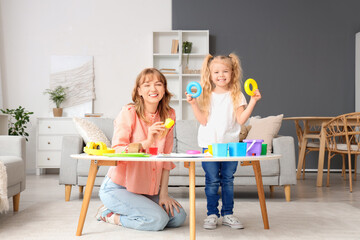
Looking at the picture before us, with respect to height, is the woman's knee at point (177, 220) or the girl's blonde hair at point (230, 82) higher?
the girl's blonde hair at point (230, 82)

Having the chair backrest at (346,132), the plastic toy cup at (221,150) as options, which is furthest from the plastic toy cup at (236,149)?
the chair backrest at (346,132)

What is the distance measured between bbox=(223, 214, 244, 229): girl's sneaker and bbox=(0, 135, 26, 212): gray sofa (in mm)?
1486

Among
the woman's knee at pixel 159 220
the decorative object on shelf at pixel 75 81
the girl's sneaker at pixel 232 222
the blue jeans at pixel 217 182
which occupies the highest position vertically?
→ the decorative object on shelf at pixel 75 81

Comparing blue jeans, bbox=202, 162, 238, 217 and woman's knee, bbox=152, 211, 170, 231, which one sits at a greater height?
blue jeans, bbox=202, 162, 238, 217

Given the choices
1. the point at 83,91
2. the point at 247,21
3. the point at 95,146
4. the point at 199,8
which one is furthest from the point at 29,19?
the point at 95,146

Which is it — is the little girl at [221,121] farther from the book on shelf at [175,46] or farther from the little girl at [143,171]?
the book on shelf at [175,46]

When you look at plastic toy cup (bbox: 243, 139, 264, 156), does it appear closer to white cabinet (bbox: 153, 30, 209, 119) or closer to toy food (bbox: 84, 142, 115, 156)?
toy food (bbox: 84, 142, 115, 156)

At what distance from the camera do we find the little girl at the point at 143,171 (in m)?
2.49

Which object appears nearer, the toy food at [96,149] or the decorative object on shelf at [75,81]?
the toy food at [96,149]

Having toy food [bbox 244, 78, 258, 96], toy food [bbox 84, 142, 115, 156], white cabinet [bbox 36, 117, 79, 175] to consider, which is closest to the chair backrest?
toy food [bbox 244, 78, 258, 96]

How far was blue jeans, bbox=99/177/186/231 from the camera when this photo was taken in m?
2.51

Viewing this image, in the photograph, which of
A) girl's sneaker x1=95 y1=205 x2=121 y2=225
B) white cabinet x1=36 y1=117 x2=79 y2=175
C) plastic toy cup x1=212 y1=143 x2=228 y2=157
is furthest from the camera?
white cabinet x1=36 y1=117 x2=79 y2=175

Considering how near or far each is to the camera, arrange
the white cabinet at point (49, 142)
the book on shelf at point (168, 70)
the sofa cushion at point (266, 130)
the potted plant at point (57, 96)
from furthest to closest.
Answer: the book on shelf at point (168, 70)
the potted plant at point (57, 96)
the white cabinet at point (49, 142)
the sofa cushion at point (266, 130)

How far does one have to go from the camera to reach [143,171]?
2.55m
